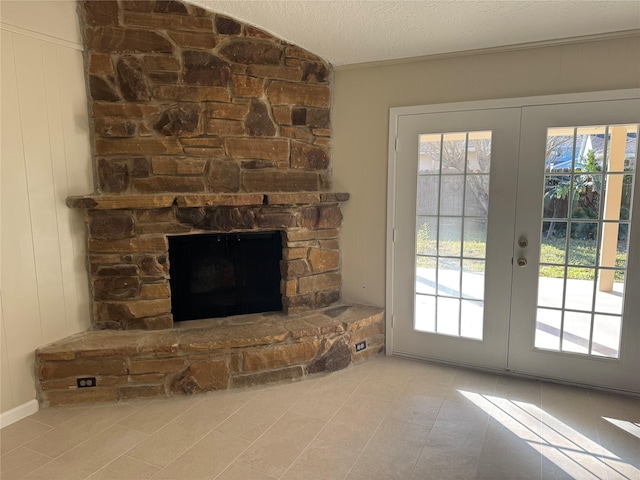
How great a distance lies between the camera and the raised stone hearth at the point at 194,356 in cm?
271

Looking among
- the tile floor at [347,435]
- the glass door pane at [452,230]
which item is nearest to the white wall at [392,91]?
the glass door pane at [452,230]

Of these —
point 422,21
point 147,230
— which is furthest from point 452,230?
point 147,230

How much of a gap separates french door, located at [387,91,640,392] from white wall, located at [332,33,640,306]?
0.34 feet

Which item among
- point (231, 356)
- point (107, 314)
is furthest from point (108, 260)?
point (231, 356)

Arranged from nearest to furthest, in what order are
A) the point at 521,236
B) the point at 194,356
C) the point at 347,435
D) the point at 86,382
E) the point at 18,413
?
the point at 347,435 → the point at 18,413 → the point at 86,382 → the point at 194,356 → the point at 521,236

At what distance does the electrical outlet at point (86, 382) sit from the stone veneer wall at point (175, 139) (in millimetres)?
414

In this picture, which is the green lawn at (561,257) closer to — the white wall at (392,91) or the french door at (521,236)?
the french door at (521,236)

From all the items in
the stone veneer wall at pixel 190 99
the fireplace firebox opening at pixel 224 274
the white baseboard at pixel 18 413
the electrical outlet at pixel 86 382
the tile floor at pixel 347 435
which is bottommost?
the tile floor at pixel 347 435

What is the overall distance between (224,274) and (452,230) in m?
1.82

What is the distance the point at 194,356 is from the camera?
2844mm

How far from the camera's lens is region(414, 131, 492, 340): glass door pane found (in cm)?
304

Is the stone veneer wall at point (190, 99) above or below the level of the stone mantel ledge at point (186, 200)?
above

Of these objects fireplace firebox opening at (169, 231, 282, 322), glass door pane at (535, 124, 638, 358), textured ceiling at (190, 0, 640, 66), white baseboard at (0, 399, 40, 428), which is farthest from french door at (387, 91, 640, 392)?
white baseboard at (0, 399, 40, 428)

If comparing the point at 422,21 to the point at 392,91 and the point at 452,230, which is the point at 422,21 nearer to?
the point at 392,91
